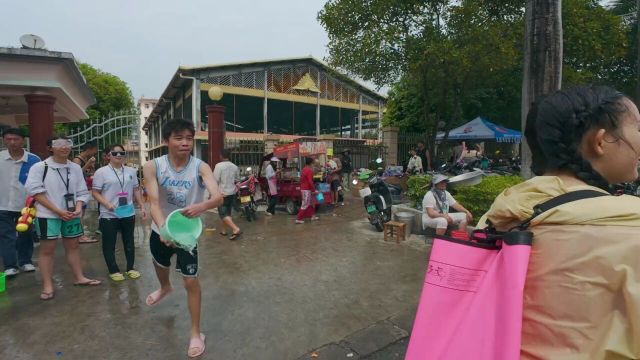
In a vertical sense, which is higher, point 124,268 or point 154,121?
point 154,121

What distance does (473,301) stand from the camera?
1108 millimetres

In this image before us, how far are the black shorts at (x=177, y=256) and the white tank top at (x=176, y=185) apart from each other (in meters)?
0.14

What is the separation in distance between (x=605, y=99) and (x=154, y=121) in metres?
36.8

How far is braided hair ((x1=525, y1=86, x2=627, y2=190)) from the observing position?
44.6 inches

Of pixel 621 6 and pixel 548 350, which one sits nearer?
pixel 548 350

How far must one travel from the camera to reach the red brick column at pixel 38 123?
7.37 metres

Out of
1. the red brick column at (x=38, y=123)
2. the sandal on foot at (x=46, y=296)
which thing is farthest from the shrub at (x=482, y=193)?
the red brick column at (x=38, y=123)

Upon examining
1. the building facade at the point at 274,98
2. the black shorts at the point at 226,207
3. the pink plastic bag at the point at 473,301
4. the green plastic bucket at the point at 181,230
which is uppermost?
the building facade at the point at 274,98

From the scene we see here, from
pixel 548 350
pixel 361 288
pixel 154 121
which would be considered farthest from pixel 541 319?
pixel 154 121

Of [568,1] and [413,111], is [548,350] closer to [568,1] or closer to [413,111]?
[568,1]

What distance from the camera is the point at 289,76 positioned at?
22156mm

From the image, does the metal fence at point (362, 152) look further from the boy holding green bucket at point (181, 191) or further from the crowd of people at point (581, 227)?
the crowd of people at point (581, 227)

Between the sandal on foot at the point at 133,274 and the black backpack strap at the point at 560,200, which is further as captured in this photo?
the sandal on foot at the point at 133,274

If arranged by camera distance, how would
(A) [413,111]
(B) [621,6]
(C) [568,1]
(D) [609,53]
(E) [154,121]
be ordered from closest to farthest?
(C) [568,1] < (D) [609,53] < (B) [621,6] < (A) [413,111] < (E) [154,121]
